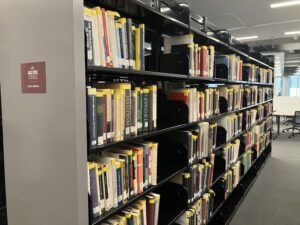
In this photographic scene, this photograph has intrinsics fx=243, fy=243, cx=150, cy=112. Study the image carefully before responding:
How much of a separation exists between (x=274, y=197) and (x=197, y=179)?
1919mm

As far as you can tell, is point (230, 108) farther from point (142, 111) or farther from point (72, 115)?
point (72, 115)

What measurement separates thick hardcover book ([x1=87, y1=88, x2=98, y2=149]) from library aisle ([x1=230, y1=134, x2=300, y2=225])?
2.30 m

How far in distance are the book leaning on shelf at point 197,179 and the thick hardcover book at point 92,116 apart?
1.05m

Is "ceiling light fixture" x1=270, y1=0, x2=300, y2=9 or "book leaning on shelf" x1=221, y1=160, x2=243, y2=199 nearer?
"book leaning on shelf" x1=221, y1=160, x2=243, y2=199

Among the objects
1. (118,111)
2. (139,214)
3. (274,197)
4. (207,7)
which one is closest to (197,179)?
(139,214)

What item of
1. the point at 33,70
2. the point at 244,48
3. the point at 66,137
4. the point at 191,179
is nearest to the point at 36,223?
the point at 66,137

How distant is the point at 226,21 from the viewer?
5.16m

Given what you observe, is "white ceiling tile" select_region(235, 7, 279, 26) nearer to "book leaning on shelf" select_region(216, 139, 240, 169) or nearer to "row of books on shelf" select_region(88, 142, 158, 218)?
"book leaning on shelf" select_region(216, 139, 240, 169)

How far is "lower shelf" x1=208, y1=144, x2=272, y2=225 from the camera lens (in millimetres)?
2590

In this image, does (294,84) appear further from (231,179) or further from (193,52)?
(193,52)

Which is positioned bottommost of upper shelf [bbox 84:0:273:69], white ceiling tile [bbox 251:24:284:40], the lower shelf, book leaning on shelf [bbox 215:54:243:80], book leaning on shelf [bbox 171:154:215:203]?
the lower shelf

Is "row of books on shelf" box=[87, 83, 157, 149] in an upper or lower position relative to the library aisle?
upper

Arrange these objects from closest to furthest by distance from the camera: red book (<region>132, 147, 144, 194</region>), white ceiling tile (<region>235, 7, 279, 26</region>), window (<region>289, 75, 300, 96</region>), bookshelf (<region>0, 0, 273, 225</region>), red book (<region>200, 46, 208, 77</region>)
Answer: bookshelf (<region>0, 0, 273, 225</region>), red book (<region>132, 147, 144, 194</region>), red book (<region>200, 46, 208, 77</region>), white ceiling tile (<region>235, 7, 279, 26</region>), window (<region>289, 75, 300, 96</region>)

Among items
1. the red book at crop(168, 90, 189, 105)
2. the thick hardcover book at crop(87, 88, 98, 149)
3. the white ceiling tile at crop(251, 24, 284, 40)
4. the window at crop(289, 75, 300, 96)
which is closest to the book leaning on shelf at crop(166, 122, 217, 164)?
the red book at crop(168, 90, 189, 105)
